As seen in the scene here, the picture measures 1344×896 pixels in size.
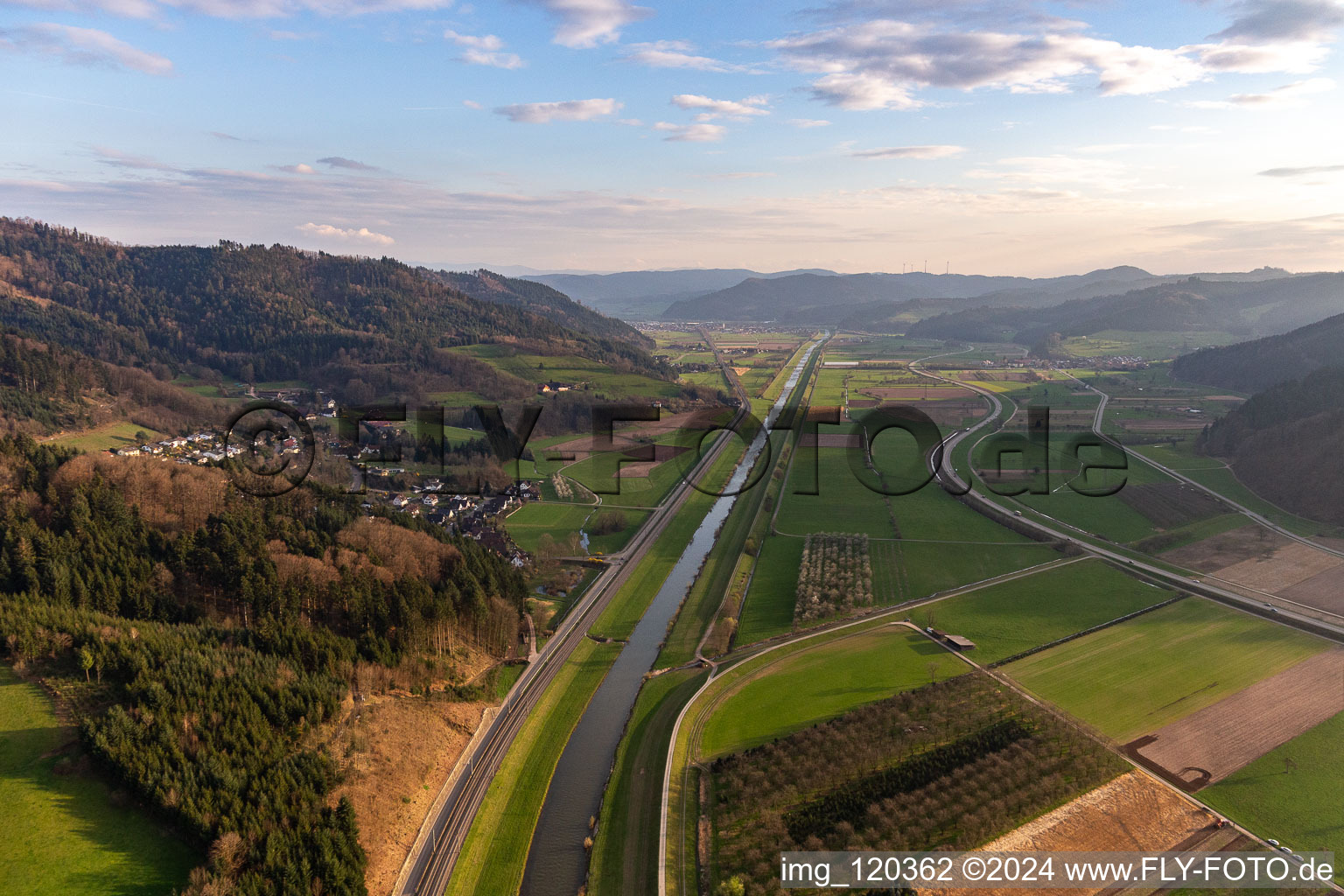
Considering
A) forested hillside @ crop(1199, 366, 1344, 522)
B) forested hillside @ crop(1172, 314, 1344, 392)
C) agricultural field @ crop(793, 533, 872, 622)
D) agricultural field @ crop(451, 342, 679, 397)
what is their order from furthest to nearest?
forested hillside @ crop(1172, 314, 1344, 392) → agricultural field @ crop(451, 342, 679, 397) → forested hillside @ crop(1199, 366, 1344, 522) → agricultural field @ crop(793, 533, 872, 622)

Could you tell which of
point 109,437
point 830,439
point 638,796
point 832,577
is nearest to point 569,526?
point 832,577

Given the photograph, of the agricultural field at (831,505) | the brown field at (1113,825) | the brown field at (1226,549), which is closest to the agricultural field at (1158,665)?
the brown field at (1113,825)

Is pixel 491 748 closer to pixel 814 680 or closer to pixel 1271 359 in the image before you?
pixel 814 680

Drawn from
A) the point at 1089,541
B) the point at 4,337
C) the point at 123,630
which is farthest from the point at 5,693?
the point at 4,337

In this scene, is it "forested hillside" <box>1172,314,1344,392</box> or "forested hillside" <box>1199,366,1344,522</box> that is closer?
"forested hillside" <box>1199,366,1344,522</box>

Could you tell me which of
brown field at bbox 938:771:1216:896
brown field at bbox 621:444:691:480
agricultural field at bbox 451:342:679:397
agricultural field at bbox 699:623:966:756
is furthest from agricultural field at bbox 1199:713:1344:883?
agricultural field at bbox 451:342:679:397

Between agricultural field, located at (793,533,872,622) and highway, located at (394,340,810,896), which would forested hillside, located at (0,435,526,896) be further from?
agricultural field, located at (793,533,872,622)
